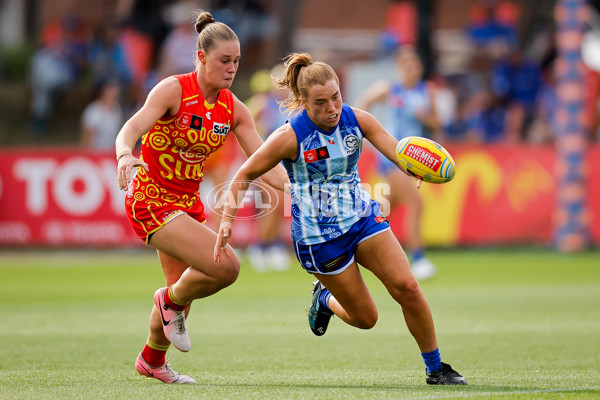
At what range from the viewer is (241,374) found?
22.5 feet

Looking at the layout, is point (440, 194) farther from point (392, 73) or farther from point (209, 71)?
point (209, 71)

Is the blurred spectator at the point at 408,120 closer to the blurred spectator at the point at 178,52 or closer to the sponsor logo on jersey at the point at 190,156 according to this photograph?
the sponsor logo on jersey at the point at 190,156

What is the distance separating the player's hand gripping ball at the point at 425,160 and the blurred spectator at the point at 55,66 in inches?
675

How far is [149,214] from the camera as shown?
22.1ft

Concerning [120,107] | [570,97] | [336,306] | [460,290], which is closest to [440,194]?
[570,97]

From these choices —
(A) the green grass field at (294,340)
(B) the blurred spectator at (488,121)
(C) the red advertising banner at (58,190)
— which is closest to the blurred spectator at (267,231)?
(A) the green grass field at (294,340)

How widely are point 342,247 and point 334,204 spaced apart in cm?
29

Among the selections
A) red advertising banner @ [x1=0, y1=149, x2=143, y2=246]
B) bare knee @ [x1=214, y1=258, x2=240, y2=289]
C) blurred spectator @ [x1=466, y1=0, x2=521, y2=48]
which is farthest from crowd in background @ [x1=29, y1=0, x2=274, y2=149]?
bare knee @ [x1=214, y1=258, x2=240, y2=289]

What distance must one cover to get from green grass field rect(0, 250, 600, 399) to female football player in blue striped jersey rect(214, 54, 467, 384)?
529 mm

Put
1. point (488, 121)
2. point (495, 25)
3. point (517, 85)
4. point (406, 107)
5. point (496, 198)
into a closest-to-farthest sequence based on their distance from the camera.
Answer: point (406, 107), point (496, 198), point (488, 121), point (517, 85), point (495, 25)

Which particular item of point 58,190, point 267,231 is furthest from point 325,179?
point 58,190

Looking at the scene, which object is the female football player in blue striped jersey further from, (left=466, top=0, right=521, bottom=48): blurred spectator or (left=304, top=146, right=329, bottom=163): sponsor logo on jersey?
(left=466, top=0, right=521, bottom=48): blurred spectator

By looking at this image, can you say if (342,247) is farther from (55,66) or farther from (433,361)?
(55,66)

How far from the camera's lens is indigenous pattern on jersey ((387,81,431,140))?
14219 millimetres
